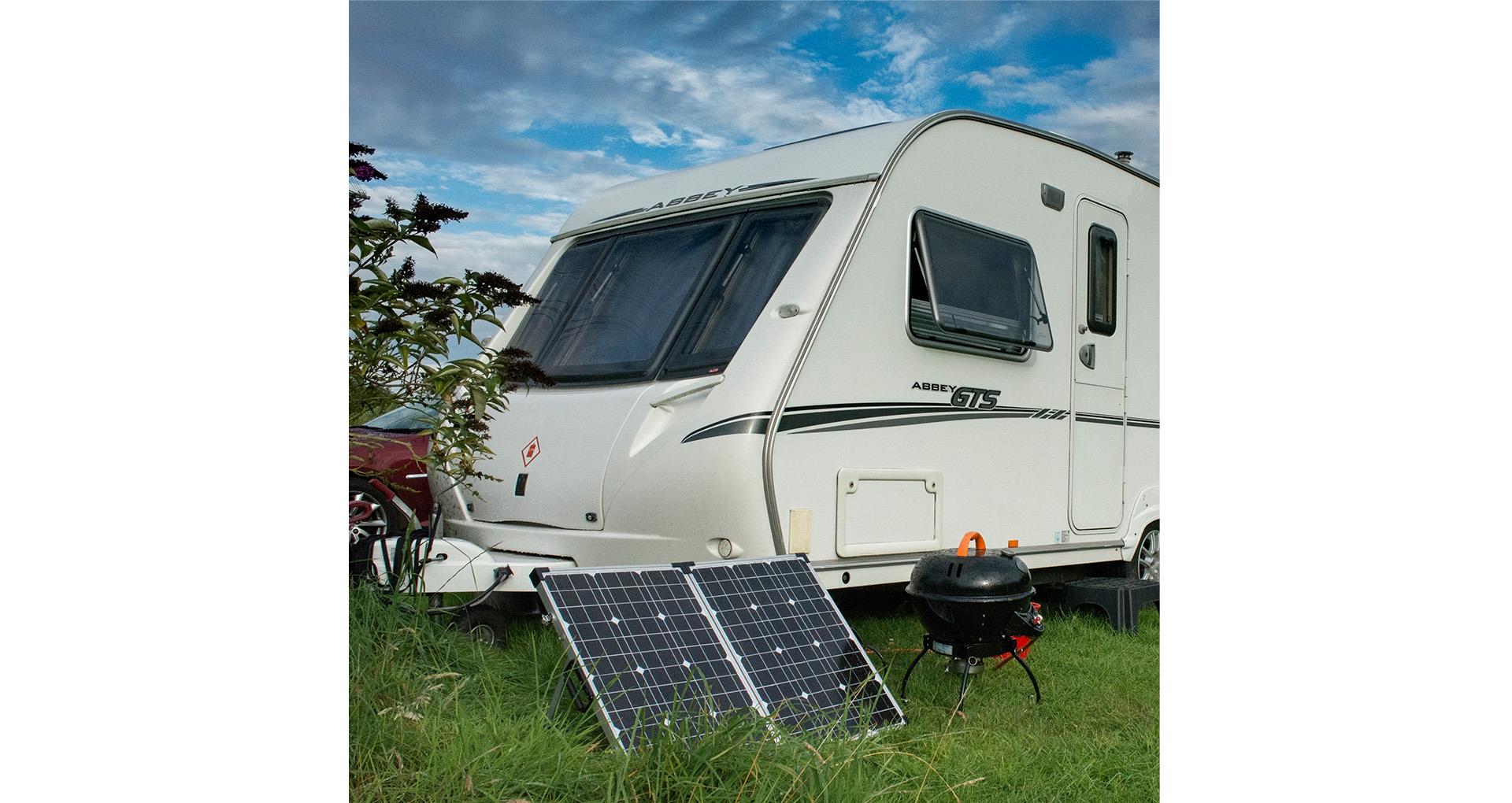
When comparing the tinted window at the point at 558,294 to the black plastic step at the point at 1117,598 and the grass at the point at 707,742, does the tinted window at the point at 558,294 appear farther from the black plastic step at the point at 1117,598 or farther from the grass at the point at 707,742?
the black plastic step at the point at 1117,598

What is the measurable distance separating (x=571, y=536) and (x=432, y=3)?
80.3 inches

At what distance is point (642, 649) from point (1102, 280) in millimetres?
3585

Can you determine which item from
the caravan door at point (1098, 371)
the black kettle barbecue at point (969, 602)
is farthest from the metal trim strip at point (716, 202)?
the caravan door at point (1098, 371)

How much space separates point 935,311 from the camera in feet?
15.7

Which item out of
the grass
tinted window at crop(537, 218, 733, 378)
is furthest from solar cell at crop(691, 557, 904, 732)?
tinted window at crop(537, 218, 733, 378)

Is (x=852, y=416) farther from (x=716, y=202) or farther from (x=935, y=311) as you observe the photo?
(x=716, y=202)

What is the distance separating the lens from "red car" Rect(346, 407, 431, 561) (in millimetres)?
4844

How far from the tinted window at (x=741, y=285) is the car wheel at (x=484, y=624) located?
114 cm

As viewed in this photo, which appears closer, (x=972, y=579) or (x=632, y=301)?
(x=972, y=579)

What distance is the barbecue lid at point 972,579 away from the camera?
13.0 feet

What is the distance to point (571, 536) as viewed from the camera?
4.53 m

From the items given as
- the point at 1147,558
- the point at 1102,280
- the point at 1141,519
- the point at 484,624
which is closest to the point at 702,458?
the point at 484,624

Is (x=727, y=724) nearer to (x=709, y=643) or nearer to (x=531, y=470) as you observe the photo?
(x=709, y=643)

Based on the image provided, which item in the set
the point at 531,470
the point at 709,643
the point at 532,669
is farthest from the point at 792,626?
the point at 531,470
